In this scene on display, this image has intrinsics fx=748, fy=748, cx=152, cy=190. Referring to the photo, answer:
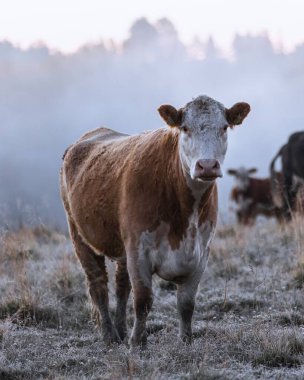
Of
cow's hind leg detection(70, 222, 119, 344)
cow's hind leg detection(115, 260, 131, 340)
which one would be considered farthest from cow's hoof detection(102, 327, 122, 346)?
cow's hind leg detection(115, 260, 131, 340)

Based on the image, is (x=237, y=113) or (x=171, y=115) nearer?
(x=171, y=115)

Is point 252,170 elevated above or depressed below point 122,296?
below

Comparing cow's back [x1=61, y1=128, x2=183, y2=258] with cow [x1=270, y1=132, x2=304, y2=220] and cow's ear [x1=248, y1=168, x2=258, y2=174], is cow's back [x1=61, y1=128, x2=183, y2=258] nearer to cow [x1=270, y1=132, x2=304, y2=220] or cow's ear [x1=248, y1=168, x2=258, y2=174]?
cow [x1=270, y1=132, x2=304, y2=220]

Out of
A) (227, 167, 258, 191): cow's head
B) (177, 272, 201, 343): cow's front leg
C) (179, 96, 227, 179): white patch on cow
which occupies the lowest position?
(227, 167, 258, 191): cow's head

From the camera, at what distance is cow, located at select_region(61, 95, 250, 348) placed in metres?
5.57

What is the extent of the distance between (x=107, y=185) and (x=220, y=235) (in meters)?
6.95

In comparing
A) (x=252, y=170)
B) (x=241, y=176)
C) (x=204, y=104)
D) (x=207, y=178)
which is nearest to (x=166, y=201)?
(x=207, y=178)

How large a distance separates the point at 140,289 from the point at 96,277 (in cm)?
147

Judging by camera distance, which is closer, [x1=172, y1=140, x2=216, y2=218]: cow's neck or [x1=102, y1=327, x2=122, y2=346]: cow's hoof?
[x1=172, y1=140, x2=216, y2=218]: cow's neck

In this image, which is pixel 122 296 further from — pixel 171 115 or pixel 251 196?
pixel 251 196

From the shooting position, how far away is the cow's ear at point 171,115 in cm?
567

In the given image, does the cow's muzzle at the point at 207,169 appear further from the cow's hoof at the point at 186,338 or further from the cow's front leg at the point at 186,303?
the cow's hoof at the point at 186,338

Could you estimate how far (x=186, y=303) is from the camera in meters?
6.18

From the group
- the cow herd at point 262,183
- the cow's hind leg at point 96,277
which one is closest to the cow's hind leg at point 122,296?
the cow's hind leg at point 96,277
